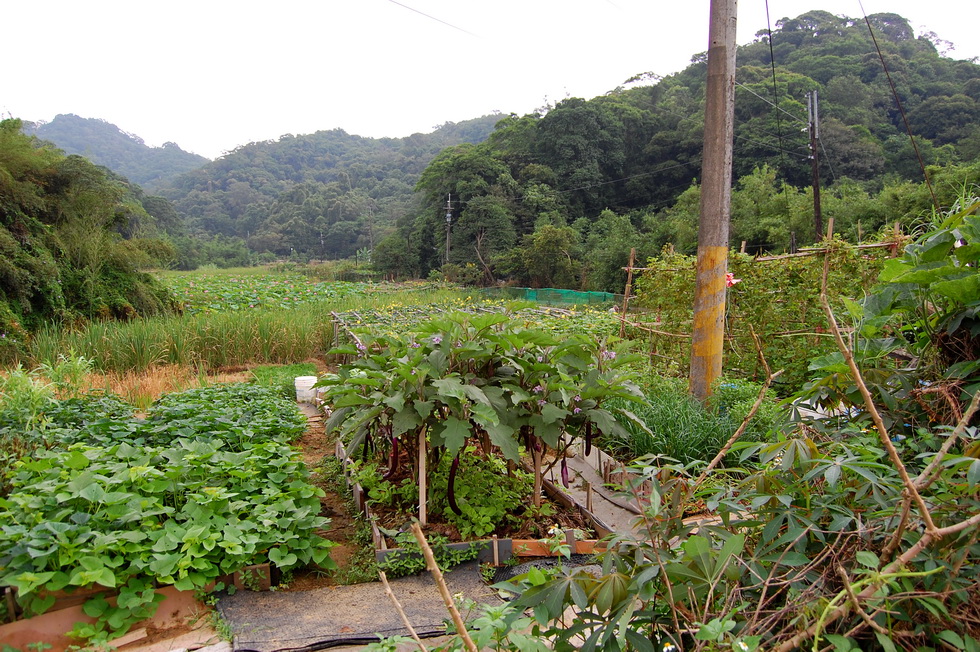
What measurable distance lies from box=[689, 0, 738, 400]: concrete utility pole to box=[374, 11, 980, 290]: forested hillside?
16605 mm

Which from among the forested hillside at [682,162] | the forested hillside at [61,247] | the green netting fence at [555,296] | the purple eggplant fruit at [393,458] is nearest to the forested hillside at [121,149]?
the forested hillside at [682,162]

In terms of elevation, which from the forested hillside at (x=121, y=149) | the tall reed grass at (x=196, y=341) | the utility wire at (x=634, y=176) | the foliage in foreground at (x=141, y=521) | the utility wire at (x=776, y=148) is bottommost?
the tall reed grass at (x=196, y=341)

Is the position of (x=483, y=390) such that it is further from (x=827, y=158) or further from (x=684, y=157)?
(x=684, y=157)

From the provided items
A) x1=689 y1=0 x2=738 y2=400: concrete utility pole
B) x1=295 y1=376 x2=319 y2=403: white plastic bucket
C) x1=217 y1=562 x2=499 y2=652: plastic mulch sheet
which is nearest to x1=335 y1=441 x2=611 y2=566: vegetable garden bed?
x1=217 y1=562 x2=499 y2=652: plastic mulch sheet

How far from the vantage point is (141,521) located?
2.62 metres

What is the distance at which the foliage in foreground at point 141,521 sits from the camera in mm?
2299

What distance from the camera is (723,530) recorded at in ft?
4.25

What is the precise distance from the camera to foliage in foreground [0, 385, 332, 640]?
2.30m

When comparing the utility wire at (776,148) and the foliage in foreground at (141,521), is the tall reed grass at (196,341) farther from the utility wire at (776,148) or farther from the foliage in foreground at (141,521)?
the utility wire at (776,148)

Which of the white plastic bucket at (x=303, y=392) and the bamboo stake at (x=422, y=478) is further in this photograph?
the white plastic bucket at (x=303, y=392)

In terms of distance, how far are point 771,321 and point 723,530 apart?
5.59 m

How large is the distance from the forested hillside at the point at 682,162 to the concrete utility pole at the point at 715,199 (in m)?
16.6

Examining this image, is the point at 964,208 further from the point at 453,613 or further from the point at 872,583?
the point at 453,613

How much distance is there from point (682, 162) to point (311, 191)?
4074 centimetres
